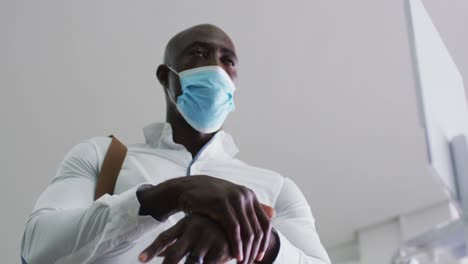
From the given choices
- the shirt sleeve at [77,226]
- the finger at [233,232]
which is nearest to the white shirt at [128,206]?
the shirt sleeve at [77,226]

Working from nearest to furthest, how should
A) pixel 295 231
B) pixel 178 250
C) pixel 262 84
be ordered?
1. pixel 178 250
2. pixel 295 231
3. pixel 262 84

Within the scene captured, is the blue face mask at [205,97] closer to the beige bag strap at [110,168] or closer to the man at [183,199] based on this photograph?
the man at [183,199]

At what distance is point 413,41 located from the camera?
3.37 feet

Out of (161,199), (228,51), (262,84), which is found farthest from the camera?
(262,84)

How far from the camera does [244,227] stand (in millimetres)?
953

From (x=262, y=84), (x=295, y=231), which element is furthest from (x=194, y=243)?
(x=262, y=84)

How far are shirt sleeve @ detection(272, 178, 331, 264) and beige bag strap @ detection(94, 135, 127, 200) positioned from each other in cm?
29

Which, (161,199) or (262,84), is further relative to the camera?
(262,84)

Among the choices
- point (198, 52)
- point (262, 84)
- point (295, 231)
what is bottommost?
point (262, 84)

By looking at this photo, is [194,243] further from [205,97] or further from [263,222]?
[205,97]

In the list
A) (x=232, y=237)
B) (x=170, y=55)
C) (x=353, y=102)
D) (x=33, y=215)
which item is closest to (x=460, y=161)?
(x=232, y=237)

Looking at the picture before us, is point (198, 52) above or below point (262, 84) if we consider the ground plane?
above

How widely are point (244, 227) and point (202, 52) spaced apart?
0.71 m

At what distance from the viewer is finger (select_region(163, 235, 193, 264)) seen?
2.98ft
